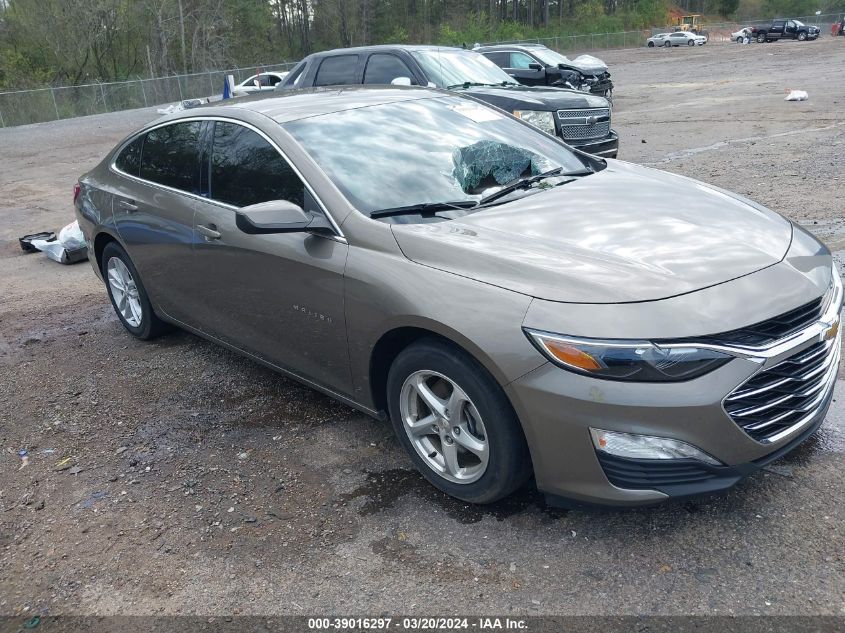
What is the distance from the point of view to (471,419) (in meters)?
3.07

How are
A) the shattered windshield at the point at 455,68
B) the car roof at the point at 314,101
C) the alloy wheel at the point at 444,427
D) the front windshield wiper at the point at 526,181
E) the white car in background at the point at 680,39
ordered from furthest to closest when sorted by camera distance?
the white car in background at the point at 680,39
the shattered windshield at the point at 455,68
the car roof at the point at 314,101
the front windshield wiper at the point at 526,181
the alloy wheel at the point at 444,427

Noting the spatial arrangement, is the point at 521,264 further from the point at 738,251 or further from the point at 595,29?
the point at 595,29

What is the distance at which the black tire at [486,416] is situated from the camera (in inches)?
112

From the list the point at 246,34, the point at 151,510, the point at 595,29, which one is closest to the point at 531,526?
the point at 151,510

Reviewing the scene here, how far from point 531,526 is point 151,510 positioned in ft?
5.82

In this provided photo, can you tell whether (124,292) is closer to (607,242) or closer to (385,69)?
(607,242)

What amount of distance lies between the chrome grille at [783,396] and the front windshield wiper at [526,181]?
1.56 meters

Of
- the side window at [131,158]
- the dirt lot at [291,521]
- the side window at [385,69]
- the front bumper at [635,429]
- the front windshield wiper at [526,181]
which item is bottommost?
the dirt lot at [291,521]

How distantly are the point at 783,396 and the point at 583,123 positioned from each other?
733 centimetres

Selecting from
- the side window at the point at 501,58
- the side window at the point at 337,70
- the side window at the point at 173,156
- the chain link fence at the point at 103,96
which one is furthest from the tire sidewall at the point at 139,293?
the chain link fence at the point at 103,96

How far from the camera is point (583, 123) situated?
31.0 feet

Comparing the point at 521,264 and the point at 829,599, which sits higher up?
the point at 521,264

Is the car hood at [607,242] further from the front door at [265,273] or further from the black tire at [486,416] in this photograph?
the front door at [265,273]

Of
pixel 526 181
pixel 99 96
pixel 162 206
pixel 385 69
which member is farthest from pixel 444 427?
pixel 99 96
